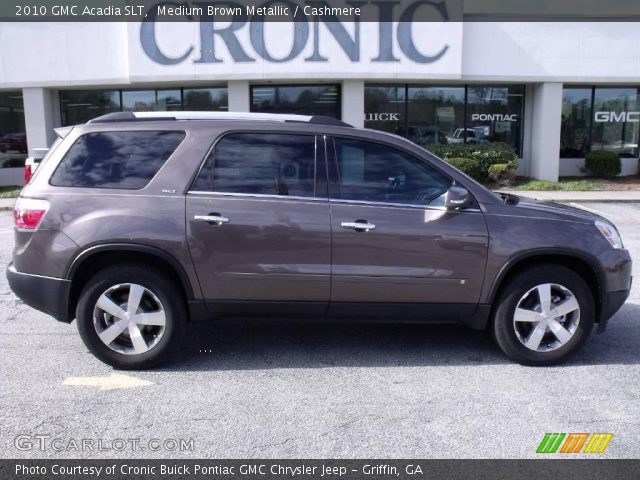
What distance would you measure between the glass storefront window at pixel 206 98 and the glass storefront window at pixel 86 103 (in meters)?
2.35

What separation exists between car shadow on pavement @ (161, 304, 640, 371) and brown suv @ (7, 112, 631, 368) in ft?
1.30

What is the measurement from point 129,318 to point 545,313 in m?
Result: 3.12

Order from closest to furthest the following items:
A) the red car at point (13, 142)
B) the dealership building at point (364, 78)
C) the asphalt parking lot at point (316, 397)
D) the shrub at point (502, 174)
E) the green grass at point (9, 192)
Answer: the asphalt parking lot at point (316, 397)
the dealership building at point (364, 78)
the green grass at point (9, 192)
the shrub at point (502, 174)
the red car at point (13, 142)

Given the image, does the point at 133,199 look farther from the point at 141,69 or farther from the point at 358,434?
the point at 141,69

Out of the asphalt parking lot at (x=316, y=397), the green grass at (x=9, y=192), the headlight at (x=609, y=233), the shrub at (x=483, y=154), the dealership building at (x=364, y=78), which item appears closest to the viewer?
the asphalt parking lot at (x=316, y=397)

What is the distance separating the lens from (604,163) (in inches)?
714

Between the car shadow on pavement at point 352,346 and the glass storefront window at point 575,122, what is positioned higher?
the glass storefront window at point 575,122

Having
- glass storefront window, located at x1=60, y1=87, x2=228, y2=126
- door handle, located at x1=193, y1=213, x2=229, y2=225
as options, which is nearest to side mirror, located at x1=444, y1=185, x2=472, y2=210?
door handle, located at x1=193, y1=213, x2=229, y2=225

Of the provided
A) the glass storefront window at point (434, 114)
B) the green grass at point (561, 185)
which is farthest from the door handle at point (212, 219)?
the glass storefront window at point (434, 114)

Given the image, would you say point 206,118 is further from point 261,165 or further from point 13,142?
point 13,142

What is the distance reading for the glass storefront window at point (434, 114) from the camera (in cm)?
1839

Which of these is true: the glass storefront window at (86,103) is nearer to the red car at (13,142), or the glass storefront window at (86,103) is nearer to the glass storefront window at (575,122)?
the red car at (13,142)

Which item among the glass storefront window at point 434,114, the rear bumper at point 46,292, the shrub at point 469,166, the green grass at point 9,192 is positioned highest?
the glass storefront window at point 434,114

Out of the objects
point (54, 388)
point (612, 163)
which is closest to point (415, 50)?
point (612, 163)
